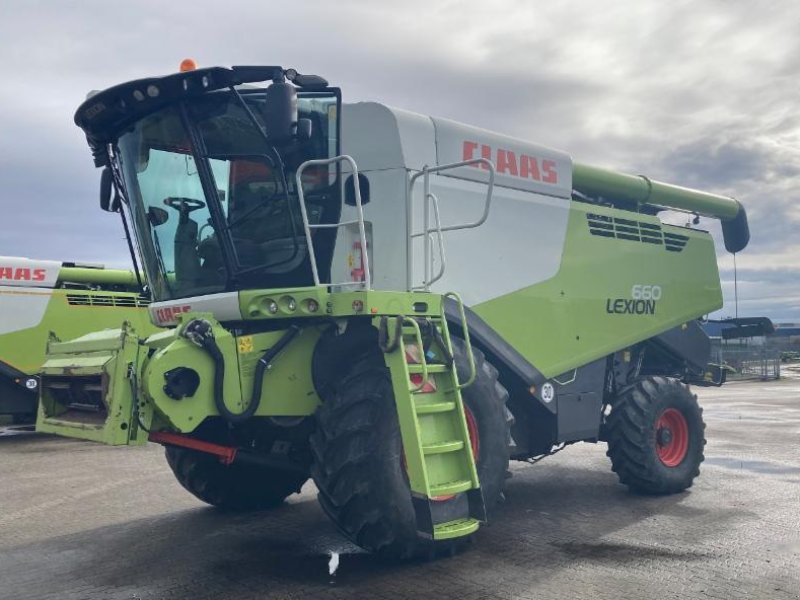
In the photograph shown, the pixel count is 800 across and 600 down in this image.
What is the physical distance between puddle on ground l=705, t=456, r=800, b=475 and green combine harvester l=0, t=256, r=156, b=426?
342 inches

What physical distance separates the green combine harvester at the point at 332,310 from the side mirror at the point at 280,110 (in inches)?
0.4

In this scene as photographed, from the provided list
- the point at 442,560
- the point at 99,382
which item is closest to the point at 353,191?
the point at 99,382

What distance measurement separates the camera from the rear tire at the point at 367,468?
4.41 metres

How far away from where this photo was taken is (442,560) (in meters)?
4.83

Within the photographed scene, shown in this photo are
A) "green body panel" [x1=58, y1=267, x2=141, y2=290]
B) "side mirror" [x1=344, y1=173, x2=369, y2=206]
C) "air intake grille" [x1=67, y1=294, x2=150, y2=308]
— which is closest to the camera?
"side mirror" [x1=344, y1=173, x2=369, y2=206]

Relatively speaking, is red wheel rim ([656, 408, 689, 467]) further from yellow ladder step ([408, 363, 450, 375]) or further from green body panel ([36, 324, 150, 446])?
green body panel ([36, 324, 150, 446])

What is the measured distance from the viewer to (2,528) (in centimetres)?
617

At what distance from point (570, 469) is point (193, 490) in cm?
423

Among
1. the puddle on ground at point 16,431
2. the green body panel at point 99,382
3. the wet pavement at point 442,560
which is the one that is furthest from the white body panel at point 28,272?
the green body panel at point 99,382

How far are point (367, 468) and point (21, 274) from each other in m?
10.3

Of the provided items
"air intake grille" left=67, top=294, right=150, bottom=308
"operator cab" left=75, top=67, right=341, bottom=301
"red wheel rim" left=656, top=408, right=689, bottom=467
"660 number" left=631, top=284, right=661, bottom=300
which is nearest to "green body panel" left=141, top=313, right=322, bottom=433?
"operator cab" left=75, top=67, right=341, bottom=301

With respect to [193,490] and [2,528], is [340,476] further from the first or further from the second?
[2,528]

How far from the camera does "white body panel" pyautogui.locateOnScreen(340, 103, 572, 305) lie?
5.43m

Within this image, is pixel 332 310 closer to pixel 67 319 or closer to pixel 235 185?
pixel 235 185
